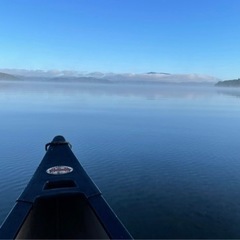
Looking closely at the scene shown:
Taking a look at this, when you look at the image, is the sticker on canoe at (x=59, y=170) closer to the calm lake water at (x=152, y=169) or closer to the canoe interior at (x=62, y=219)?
the canoe interior at (x=62, y=219)

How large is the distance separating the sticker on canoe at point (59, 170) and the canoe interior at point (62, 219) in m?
1.69

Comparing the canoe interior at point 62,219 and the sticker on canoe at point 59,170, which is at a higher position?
the sticker on canoe at point 59,170

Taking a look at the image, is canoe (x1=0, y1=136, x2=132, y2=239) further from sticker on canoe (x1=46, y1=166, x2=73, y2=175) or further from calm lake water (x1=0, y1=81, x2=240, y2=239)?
calm lake water (x1=0, y1=81, x2=240, y2=239)

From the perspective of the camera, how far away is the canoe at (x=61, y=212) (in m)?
6.61

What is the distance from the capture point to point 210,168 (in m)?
17.5

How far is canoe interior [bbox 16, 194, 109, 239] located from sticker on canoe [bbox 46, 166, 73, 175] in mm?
1687

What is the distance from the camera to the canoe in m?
6.61

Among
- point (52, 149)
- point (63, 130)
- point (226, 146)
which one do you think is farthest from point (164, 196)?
point (63, 130)

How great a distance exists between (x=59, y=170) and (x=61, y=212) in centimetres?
210

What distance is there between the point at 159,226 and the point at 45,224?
473 centimetres

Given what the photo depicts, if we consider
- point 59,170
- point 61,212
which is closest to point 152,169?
point 59,170

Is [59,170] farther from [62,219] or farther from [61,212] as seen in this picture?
[62,219]

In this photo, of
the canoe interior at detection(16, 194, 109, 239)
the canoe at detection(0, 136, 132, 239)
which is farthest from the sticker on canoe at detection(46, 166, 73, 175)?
the canoe interior at detection(16, 194, 109, 239)

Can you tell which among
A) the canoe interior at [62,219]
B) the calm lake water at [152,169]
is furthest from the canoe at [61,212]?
the calm lake water at [152,169]
